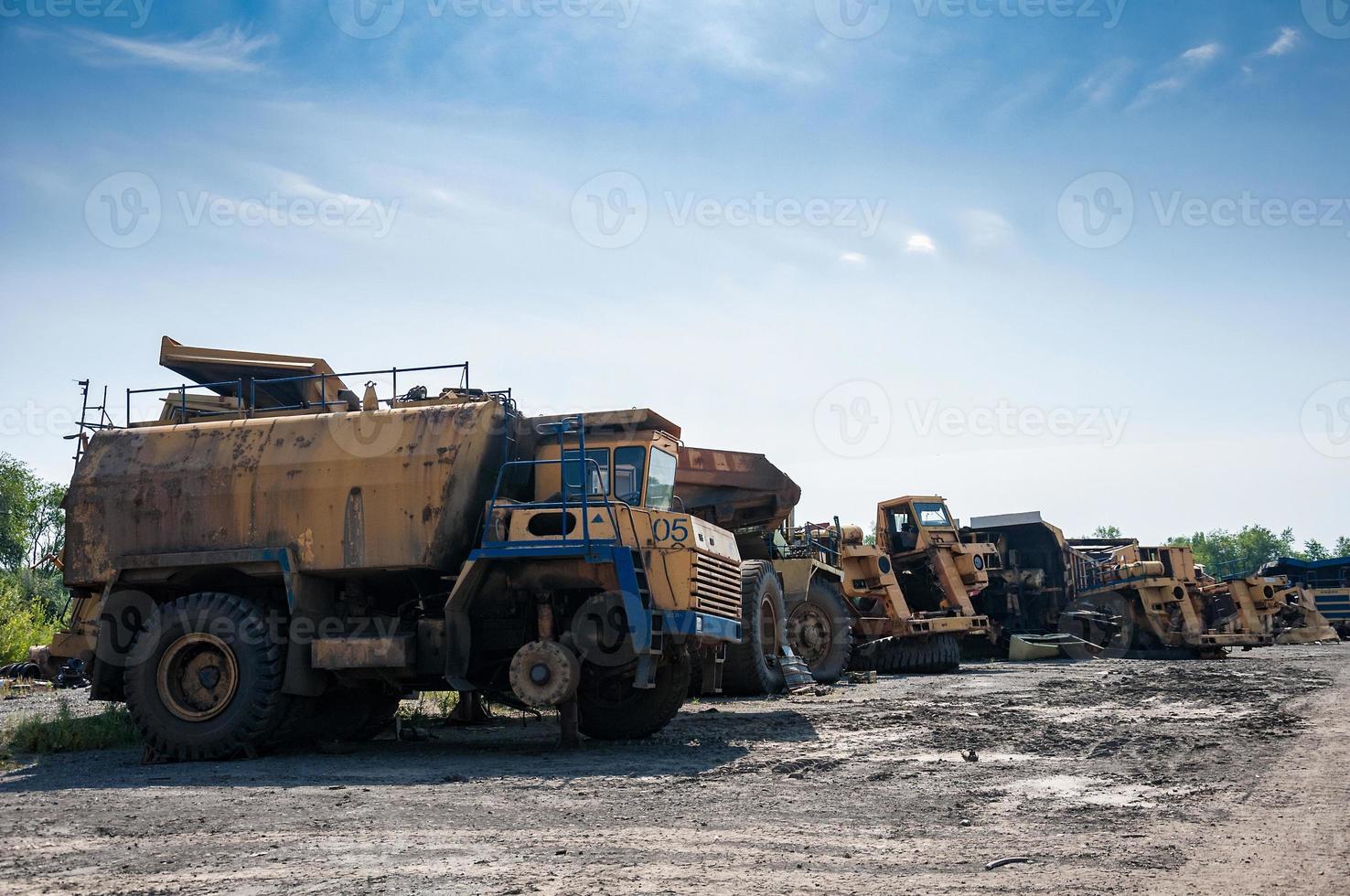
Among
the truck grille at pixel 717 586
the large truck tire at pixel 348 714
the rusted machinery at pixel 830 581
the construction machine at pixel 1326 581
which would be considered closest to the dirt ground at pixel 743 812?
the large truck tire at pixel 348 714

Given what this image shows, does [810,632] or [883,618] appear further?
[883,618]

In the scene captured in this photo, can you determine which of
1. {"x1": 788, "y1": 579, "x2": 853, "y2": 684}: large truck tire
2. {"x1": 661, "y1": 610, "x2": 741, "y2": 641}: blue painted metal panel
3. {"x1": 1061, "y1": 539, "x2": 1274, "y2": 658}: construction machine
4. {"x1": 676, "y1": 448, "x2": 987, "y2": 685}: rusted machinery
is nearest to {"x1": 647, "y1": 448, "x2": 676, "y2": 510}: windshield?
{"x1": 661, "y1": 610, "x2": 741, "y2": 641}: blue painted metal panel

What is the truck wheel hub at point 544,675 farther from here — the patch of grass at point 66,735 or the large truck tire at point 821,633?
the large truck tire at point 821,633

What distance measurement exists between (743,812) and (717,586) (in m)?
4.28

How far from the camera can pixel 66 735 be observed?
40.2ft

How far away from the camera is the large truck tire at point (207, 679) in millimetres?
10953

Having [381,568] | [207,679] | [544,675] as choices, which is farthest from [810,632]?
[207,679]

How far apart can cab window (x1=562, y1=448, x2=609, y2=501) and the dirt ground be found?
251 centimetres

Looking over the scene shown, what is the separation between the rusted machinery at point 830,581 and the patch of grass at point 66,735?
734 centimetres

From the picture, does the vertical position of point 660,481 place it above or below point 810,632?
above

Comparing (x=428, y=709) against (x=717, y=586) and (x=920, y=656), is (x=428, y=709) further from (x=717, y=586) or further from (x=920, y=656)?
(x=920, y=656)

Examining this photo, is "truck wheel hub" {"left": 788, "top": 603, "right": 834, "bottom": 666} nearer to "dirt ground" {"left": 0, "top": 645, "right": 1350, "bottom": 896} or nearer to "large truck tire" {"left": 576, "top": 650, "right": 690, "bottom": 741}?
"dirt ground" {"left": 0, "top": 645, "right": 1350, "bottom": 896}

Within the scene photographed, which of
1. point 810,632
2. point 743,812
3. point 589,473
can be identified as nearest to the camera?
point 743,812

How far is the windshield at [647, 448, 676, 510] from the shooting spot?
39.8 feet
